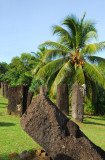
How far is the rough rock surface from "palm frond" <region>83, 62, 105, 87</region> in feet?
44.4

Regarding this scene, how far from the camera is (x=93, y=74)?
17719 millimetres

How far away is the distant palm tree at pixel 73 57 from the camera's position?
1805 cm

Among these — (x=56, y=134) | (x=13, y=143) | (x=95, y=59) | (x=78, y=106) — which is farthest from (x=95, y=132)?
(x=95, y=59)

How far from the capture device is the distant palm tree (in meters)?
18.0

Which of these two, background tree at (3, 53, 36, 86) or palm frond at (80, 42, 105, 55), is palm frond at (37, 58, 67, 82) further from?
background tree at (3, 53, 36, 86)

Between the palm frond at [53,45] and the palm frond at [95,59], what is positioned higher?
the palm frond at [53,45]

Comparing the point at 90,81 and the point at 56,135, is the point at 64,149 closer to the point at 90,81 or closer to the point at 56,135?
the point at 56,135

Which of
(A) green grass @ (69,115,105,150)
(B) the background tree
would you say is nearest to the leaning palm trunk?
(A) green grass @ (69,115,105,150)

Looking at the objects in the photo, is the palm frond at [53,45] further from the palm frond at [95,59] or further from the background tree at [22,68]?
the background tree at [22,68]

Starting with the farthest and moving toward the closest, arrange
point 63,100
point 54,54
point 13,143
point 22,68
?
point 22,68
point 54,54
point 63,100
point 13,143

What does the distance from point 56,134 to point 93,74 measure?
1420 cm

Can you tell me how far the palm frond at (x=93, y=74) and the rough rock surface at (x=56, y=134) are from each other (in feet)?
44.4

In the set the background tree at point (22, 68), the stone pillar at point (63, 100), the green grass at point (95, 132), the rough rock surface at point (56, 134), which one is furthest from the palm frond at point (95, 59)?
the rough rock surface at point (56, 134)

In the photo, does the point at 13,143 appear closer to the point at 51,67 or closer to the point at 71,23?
the point at 51,67
